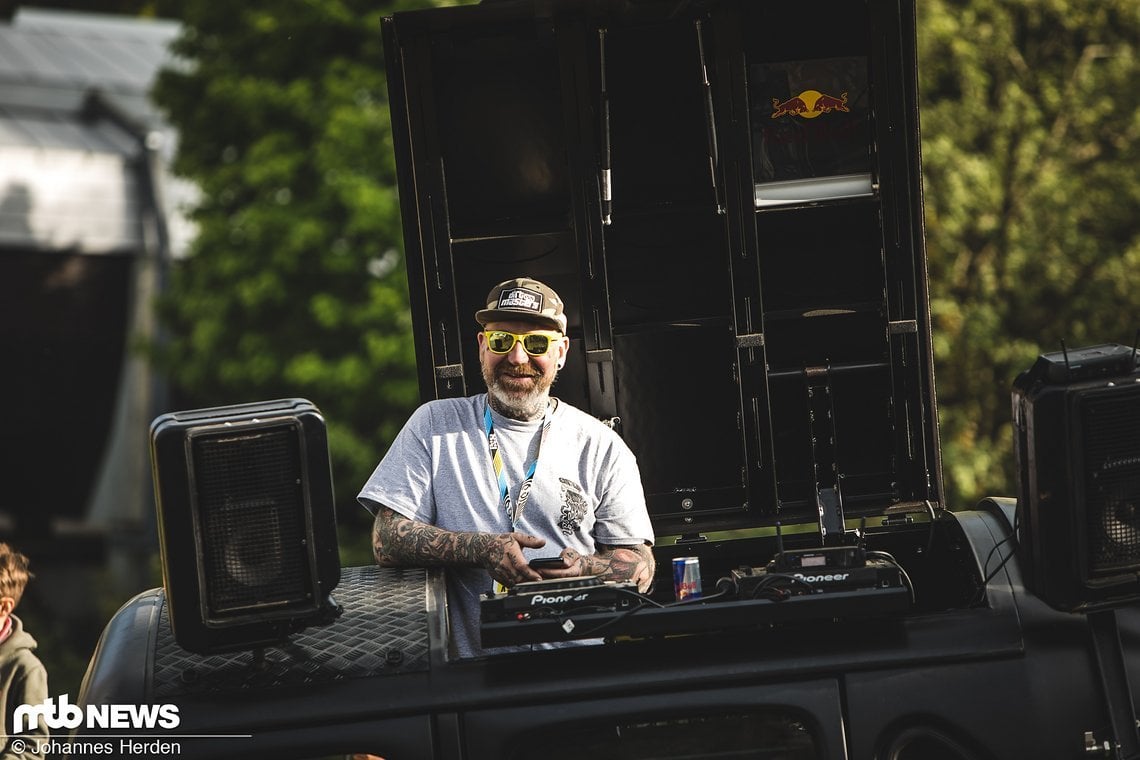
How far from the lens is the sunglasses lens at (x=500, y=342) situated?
15.3 feet

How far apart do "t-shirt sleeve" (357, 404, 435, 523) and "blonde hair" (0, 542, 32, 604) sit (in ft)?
3.22

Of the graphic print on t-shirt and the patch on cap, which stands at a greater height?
the patch on cap

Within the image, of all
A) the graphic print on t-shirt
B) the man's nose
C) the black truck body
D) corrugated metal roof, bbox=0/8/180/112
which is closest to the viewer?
the graphic print on t-shirt

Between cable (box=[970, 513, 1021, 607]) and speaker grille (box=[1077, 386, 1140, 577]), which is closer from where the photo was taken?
speaker grille (box=[1077, 386, 1140, 577])

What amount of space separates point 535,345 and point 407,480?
57 cm

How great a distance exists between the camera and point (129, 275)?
82.0ft

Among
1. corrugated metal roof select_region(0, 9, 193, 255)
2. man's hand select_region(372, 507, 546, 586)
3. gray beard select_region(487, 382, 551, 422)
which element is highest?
corrugated metal roof select_region(0, 9, 193, 255)

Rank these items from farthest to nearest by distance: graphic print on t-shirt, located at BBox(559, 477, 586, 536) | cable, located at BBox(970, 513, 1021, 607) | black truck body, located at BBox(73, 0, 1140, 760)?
black truck body, located at BBox(73, 0, 1140, 760) → graphic print on t-shirt, located at BBox(559, 477, 586, 536) → cable, located at BBox(970, 513, 1021, 607)

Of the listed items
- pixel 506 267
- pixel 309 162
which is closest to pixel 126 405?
pixel 309 162

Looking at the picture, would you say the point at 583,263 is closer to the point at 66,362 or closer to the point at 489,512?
the point at 489,512

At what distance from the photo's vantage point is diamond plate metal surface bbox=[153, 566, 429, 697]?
3.83m

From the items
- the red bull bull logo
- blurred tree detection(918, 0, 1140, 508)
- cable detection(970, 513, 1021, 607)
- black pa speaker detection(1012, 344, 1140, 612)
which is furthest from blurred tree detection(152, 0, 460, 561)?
black pa speaker detection(1012, 344, 1140, 612)

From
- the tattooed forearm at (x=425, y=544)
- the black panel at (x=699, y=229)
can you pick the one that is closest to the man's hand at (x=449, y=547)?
the tattooed forearm at (x=425, y=544)

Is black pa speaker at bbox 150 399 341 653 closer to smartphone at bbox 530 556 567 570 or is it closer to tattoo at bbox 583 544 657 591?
smartphone at bbox 530 556 567 570
